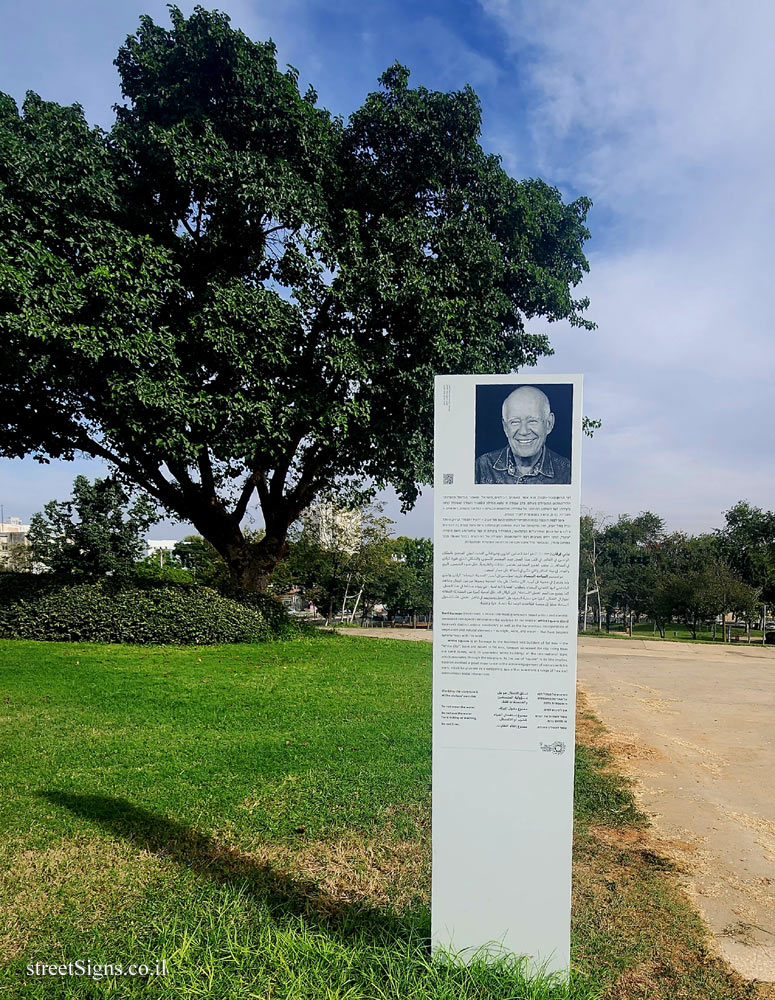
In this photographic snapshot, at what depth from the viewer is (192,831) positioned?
3936 millimetres

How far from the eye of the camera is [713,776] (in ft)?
19.0

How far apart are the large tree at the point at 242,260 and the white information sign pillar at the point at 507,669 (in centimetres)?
780

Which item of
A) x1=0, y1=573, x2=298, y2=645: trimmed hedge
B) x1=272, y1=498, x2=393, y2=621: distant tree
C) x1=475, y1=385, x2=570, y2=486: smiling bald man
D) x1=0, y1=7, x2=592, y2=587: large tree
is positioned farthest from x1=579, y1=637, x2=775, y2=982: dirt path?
x1=272, y1=498, x2=393, y2=621: distant tree

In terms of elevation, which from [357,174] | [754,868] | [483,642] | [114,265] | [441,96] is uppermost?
[441,96]

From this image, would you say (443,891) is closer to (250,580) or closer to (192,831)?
(192,831)

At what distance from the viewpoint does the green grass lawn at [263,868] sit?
103 inches

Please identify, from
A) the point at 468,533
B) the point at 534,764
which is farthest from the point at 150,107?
the point at 534,764

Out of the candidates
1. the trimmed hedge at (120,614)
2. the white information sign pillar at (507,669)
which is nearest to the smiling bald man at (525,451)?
the white information sign pillar at (507,669)

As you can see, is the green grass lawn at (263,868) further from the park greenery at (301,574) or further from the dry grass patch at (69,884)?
the park greenery at (301,574)

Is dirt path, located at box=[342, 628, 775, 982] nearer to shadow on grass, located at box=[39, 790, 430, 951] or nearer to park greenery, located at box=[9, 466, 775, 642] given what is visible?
shadow on grass, located at box=[39, 790, 430, 951]

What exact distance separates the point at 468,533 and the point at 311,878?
217 cm

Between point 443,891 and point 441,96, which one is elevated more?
point 441,96
